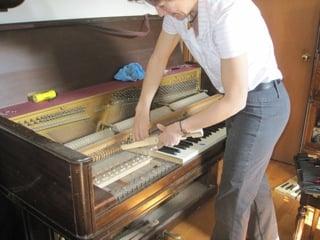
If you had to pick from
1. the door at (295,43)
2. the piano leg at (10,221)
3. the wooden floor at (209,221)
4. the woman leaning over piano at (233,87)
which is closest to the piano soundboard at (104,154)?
the woman leaning over piano at (233,87)

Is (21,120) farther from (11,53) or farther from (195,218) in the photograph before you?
(195,218)

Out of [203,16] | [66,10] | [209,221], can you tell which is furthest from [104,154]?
[209,221]

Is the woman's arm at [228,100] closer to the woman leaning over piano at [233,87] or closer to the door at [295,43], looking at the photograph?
the woman leaning over piano at [233,87]

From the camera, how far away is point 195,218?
2.06 meters

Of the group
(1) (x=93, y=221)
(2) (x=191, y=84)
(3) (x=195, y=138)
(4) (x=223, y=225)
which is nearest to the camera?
(1) (x=93, y=221)

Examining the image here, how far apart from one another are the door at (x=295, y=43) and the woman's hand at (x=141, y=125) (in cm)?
166

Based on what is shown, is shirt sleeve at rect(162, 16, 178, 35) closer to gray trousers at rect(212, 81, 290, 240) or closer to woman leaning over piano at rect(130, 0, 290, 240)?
woman leaning over piano at rect(130, 0, 290, 240)

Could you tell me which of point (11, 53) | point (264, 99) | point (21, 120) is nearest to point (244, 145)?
point (264, 99)

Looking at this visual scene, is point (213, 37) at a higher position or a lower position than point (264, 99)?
higher

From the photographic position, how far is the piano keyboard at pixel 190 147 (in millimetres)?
1295

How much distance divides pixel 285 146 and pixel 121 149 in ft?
6.33

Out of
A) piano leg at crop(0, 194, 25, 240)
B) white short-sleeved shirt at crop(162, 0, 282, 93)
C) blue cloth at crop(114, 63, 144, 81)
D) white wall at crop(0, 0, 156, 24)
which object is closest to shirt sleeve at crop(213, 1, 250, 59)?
white short-sleeved shirt at crop(162, 0, 282, 93)

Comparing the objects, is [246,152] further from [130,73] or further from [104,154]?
[130,73]

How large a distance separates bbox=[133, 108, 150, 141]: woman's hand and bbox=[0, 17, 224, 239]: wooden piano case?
0.15 ft
